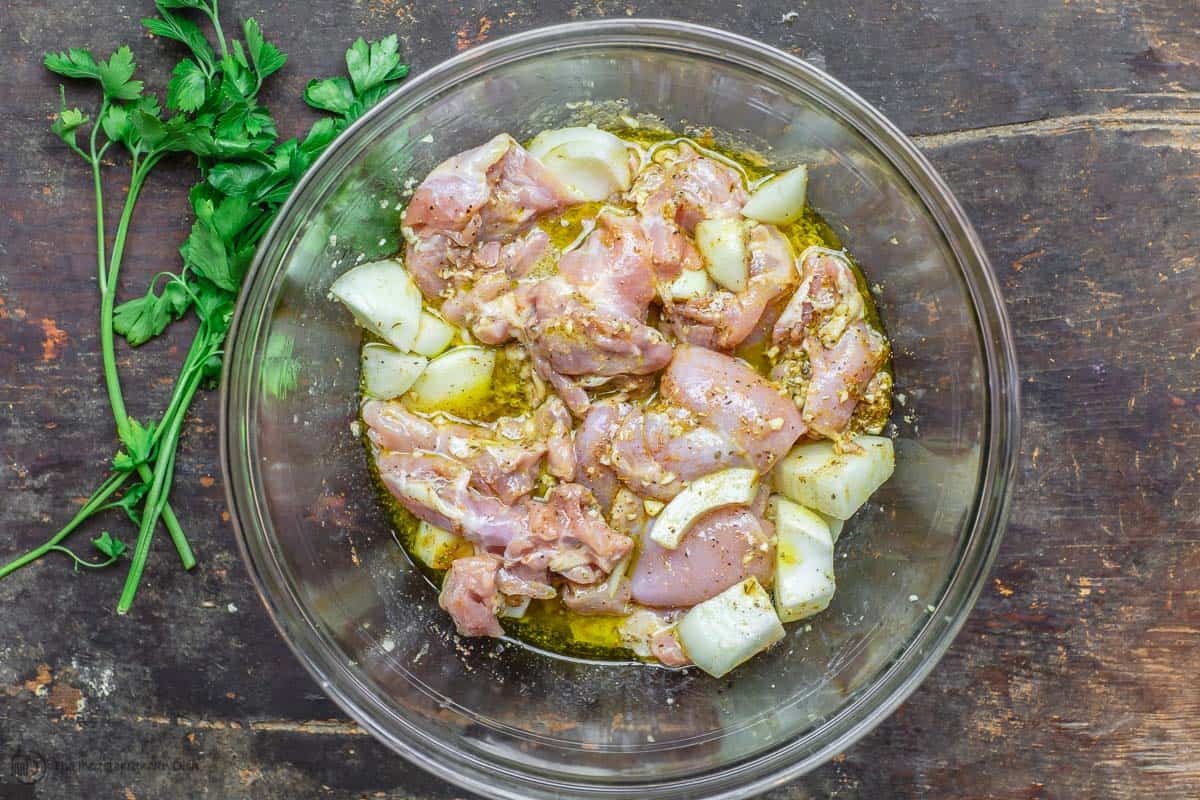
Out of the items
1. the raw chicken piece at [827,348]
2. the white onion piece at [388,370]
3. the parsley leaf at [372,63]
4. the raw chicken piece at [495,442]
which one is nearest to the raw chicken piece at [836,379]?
the raw chicken piece at [827,348]

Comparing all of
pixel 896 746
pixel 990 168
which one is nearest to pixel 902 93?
pixel 990 168

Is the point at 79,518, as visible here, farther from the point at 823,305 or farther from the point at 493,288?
the point at 823,305

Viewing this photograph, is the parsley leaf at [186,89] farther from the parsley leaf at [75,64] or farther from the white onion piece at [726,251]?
the white onion piece at [726,251]

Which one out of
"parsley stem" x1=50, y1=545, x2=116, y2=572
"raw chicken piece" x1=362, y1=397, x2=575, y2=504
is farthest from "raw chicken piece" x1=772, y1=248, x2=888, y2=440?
"parsley stem" x1=50, y1=545, x2=116, y2=572

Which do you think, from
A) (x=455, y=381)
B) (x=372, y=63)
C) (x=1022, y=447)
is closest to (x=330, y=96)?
(x=372, y=63)

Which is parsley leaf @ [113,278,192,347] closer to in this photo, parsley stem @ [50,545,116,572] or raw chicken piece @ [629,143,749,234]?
parsley stem @ [50,545,116,572]
